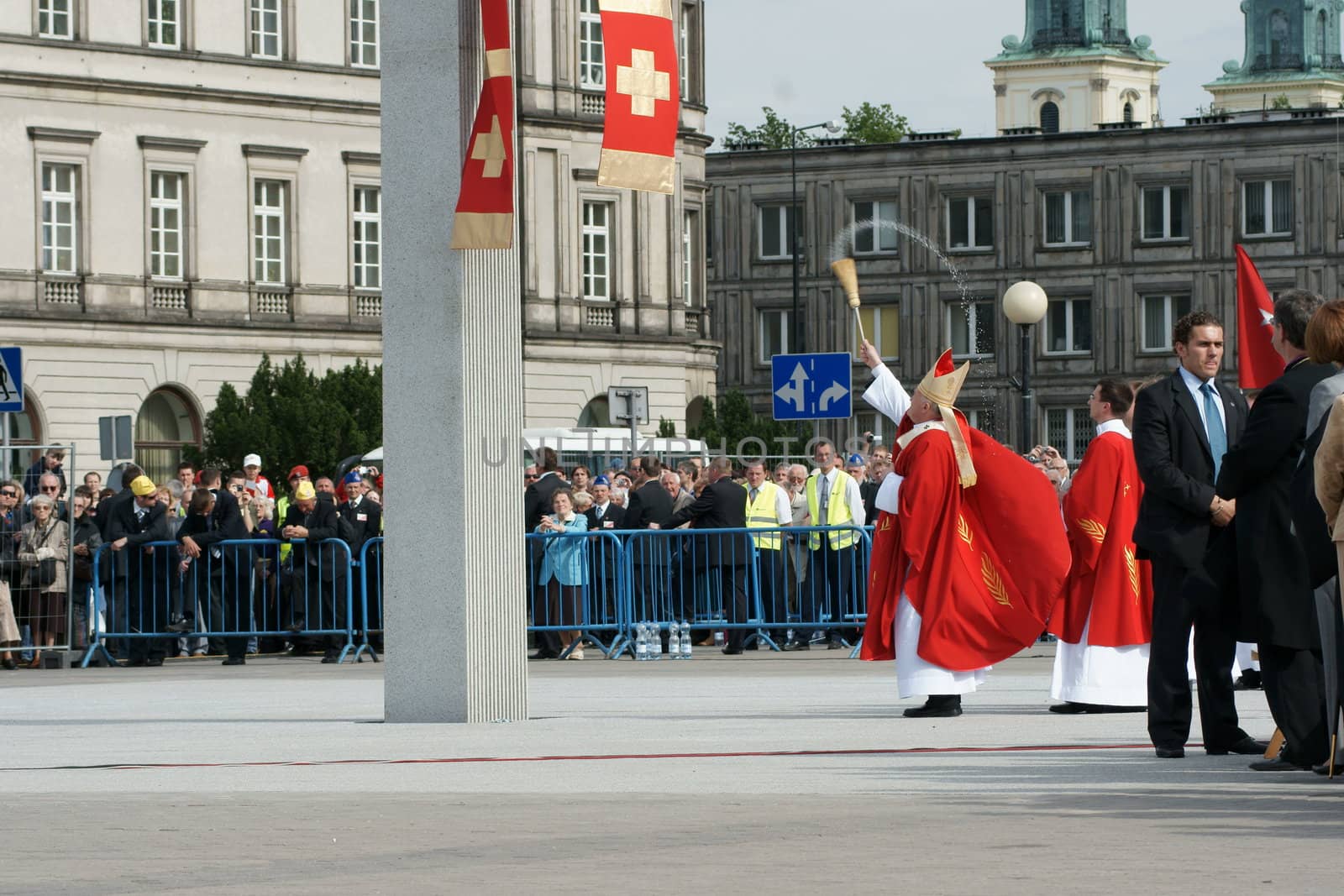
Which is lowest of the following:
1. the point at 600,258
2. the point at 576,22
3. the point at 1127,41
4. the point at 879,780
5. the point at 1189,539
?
the point at 879,780

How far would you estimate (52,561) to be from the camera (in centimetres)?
2500

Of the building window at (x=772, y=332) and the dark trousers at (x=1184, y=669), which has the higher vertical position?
the building window at (x=772, y=332)

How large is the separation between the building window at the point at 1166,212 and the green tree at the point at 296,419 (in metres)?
35.6

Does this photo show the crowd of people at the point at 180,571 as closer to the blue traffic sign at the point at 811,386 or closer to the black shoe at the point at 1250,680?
the blue traffic sign at the point at 811,386

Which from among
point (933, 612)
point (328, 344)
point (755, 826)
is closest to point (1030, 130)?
Answer: point (328, 344)

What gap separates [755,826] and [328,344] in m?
50.3

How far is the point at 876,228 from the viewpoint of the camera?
86.4m

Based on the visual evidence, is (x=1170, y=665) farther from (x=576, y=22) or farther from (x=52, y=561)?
(x=576, y=22)

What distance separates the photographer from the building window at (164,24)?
56.2 meters

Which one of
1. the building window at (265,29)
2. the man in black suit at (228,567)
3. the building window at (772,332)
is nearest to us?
the man in black suit at (228,567)

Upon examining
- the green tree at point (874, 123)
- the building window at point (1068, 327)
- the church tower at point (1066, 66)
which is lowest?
the building window at point (1068, 327)

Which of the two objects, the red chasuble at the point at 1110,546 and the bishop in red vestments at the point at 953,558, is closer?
the red chasuble at the point at 1110,546

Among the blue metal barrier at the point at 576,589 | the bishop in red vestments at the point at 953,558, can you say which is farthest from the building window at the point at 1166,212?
the bishop in red vestments at the point at 953,558

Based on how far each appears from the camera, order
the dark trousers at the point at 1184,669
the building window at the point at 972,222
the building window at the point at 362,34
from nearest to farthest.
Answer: the dark trousers at the point at 1184,669 < the building window at the point at 362,34 < the building window at the point at 972,222
